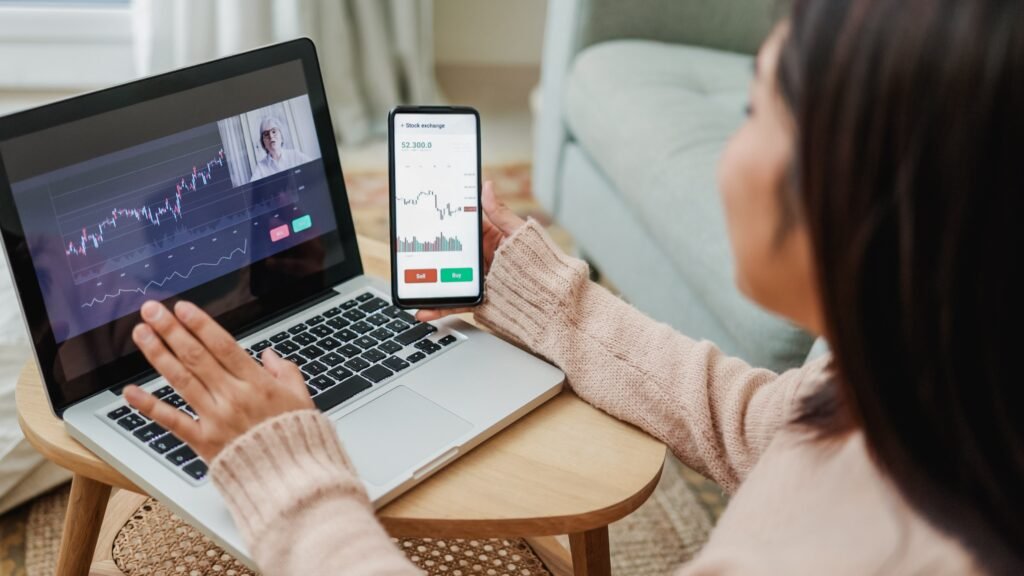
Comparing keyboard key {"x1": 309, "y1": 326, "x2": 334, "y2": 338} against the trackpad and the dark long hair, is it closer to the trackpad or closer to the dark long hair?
the trackpad

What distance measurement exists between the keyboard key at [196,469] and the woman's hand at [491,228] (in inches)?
10.2

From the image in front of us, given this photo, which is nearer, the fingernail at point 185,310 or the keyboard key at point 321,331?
the fingernail at point 185,310

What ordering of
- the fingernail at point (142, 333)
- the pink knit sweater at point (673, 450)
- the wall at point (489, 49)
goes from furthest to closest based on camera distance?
the wall at point (489, 49) < the fingernail at point (142, 333) < the pink knit sweater at point (673, 450)

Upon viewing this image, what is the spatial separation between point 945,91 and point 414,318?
57 cm

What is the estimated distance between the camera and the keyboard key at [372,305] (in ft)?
2.91

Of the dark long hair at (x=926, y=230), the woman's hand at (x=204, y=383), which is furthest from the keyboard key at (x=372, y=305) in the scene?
the dark long hair at (x=926, y=230)

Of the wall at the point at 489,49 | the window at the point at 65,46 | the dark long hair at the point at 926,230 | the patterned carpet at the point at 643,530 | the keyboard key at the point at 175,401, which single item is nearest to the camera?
the dark long hair at the point at 926,230

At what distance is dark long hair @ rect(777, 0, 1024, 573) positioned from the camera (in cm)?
39

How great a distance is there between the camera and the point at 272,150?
2.73 feet

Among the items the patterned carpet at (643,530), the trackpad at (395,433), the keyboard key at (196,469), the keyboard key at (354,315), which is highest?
the keyboard key at (354,315)

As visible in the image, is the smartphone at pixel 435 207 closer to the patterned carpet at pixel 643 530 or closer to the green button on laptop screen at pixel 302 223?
the green button on laptop screen at pixel 302 223

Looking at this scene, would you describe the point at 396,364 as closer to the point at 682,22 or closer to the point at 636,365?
the point at 636,365

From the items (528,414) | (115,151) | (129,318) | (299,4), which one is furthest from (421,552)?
(299,4)

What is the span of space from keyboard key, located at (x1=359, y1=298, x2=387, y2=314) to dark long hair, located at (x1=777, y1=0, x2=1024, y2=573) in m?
0.49
